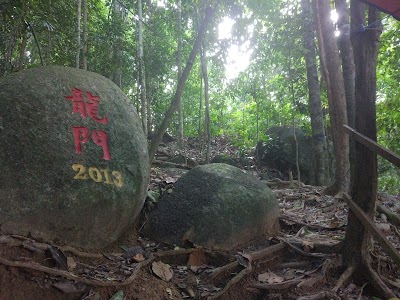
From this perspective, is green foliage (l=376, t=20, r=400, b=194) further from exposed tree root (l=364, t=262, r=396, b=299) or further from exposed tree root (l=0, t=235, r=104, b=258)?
exposed tree root (l=0, t=235, r=104, b=258)

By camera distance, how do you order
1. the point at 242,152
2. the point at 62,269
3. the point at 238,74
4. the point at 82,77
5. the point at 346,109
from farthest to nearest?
1. the point at 238,74
2. the point at 242,152
3. the point at 346,109
4. the point at 82,77
5. the point at 62,269

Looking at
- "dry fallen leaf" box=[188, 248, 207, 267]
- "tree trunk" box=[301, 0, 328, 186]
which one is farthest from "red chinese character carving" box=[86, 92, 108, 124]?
"tree trunk" box=[301, 0, 328, 186]

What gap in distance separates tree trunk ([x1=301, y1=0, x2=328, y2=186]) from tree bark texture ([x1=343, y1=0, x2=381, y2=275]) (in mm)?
4412

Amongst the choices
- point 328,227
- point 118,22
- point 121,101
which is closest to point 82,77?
point 121,101

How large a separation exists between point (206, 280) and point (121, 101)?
217 cm

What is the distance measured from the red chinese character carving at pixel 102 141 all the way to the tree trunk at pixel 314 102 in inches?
204

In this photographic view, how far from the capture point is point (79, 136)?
352cm

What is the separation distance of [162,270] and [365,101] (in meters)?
2.47

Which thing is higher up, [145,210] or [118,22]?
[118,22]

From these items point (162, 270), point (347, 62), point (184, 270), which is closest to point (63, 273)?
point (162, 270)

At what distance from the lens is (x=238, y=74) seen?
11969mm

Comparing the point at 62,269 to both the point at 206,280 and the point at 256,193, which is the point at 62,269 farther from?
the point at 256,193

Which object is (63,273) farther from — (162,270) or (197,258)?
(197,258)

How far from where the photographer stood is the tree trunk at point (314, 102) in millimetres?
7590
